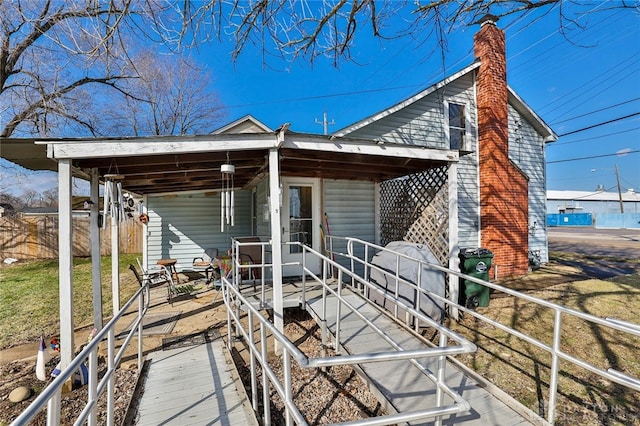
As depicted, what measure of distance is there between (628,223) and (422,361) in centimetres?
4221

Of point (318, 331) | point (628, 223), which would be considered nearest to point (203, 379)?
point (318, 331)

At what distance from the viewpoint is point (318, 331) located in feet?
17.8

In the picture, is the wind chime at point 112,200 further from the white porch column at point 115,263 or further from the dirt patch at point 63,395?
the dirt patch at point 63,395

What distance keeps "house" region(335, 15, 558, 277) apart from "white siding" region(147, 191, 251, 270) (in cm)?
493

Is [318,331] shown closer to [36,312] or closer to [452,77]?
[36,312]

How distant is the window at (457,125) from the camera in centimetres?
926

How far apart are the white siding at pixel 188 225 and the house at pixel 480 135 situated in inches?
194

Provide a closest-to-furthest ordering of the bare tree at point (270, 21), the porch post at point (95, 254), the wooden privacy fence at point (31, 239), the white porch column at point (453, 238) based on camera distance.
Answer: the bare tree at point (270, 21) → the porch post at point (95, 254) → the white porch column at point (453, 238) → the wooden privacy fence at point (31, 239)

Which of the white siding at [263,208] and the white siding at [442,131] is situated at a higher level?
the white siding at [442,131]

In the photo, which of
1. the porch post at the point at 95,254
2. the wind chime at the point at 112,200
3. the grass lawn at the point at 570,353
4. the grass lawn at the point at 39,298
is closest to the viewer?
the grass lawn at the point at 570,353

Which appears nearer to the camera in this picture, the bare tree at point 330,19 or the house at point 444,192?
the bare tree at point 330,19

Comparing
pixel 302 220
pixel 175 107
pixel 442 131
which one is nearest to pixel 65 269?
pixel 302 220

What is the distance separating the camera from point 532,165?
1063cm

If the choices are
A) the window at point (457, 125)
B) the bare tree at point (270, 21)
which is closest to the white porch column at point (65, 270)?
the bare tree at point (270, 21)
